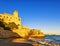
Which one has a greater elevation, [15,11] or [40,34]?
[15,11]

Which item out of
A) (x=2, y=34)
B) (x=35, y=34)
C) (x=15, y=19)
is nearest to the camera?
(x=2, y=34)

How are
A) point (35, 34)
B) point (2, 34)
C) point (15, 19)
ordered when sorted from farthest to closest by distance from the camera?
1. point (15, 19)
2. point (35, 34)
3. point (2, 34)

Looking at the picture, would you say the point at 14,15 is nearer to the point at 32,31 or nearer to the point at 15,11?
the point at 15,11

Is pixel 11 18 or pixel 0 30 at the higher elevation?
pixel 11 18

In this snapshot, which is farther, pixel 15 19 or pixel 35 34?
pixel 15 19

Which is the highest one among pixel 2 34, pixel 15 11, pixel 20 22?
pixel 15 11

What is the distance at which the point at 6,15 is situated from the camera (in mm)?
123188

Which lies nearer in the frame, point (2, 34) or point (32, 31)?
point (2, 34)

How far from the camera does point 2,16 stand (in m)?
121

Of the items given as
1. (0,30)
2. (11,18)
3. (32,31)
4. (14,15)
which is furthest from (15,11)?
(0,30)

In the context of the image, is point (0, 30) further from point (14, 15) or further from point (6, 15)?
point (14, 15)

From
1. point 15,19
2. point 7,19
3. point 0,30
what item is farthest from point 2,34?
point 15,19

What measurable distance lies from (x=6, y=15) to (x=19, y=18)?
15186 mm

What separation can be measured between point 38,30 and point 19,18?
21281mm
